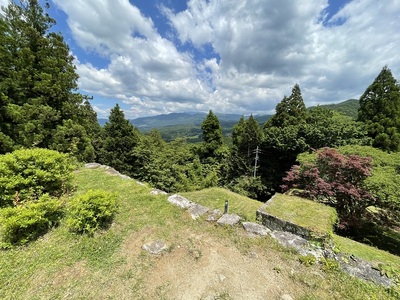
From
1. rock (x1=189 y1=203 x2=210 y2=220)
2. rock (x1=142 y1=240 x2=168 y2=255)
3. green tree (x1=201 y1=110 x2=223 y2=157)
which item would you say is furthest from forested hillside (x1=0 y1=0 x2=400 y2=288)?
green tree (x1=201 y1=110 x2=223 y2=157)

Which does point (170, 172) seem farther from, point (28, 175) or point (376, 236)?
point (376, 236)

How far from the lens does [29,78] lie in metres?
7.78

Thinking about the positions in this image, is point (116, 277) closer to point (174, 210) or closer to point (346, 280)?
point (174, 210)

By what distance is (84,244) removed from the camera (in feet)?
10.1

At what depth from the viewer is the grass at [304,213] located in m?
3.76

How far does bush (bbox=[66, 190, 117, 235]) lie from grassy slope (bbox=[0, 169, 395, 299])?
19cm

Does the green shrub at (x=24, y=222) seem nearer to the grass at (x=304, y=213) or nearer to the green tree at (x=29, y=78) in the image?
the grass at (x=304, y=213)

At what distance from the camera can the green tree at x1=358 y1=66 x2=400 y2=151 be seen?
10.6 meters

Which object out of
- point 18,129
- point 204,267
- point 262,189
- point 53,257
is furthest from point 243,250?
point 262,189

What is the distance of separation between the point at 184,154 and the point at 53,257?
1511cm

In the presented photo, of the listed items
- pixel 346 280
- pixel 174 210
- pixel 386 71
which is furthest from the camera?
pixel 386 71

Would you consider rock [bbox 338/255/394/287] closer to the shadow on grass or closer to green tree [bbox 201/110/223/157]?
the shadow on grass

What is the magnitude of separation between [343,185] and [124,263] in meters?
6.82

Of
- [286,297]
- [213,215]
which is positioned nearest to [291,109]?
[213,215]
